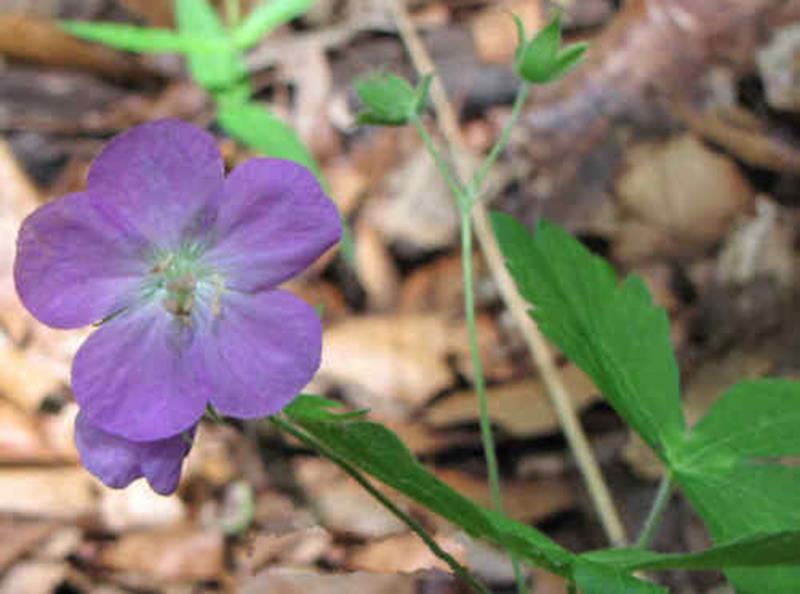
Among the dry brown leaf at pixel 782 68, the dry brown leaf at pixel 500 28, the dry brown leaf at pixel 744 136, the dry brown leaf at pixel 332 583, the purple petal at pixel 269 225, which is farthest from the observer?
the dry brown leaf at pixel 500 28

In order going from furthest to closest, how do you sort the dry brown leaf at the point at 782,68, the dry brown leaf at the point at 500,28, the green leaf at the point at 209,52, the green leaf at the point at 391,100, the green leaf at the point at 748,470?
the dry brown leaf at the point at 500,28, the green leaf at the point at 209,52, the dry brown leaf at the point at 782,68, the green leaf at the point at 391,100, the green leaf at the point at 748,470

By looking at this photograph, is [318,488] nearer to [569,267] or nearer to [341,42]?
[569,267]

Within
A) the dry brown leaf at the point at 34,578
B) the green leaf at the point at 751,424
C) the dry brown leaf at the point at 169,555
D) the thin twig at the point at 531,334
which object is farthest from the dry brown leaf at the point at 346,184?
the green leaf at the point at 751,424

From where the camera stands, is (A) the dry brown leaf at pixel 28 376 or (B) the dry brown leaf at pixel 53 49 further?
(B) the dry brown leaf at pixel 53 49

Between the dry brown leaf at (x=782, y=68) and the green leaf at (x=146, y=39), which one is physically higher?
the green leaf at (x=146, y=39)

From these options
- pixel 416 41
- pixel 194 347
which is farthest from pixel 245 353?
pixel 416 41

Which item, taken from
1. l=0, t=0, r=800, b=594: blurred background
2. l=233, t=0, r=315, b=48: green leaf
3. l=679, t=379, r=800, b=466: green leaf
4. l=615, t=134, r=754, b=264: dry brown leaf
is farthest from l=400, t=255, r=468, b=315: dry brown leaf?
l=679, t=379, r=800, b=466: green leaf

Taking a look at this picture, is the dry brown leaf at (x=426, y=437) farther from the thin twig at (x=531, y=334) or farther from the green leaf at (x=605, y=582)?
the green leaf at (x=605, y=582)
